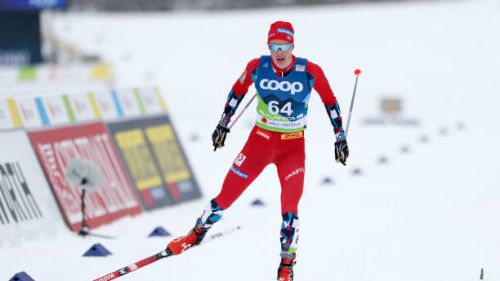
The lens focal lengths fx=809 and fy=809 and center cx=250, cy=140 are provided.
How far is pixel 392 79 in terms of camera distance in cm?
3638

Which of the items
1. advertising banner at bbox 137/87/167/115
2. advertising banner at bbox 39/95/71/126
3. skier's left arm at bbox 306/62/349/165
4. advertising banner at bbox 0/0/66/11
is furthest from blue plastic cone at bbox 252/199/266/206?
advertising banner at bbox 0/0/66/11

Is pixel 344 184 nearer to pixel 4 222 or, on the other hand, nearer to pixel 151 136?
pixel 151 136

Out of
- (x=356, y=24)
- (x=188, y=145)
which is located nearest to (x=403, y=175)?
(x=188, y=145)

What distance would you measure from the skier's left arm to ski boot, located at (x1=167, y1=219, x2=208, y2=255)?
1.44 metres

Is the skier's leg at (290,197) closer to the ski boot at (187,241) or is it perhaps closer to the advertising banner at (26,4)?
the ski boot at (187,241)

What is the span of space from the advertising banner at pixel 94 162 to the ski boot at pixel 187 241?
2615mm

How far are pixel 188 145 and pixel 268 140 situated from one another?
12733 mm

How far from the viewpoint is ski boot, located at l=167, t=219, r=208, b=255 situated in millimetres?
7301

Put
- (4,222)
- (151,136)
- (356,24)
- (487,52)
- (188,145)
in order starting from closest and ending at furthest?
(4,222) → (151,136) → (188,145) → (487,52) → (356,24)

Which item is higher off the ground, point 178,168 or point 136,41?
point 136,41

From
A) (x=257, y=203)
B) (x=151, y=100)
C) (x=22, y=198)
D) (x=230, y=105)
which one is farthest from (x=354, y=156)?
(x=230, y=105)

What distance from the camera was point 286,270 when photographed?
6.98 metres

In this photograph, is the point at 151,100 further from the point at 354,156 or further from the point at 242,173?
the point at 354,156

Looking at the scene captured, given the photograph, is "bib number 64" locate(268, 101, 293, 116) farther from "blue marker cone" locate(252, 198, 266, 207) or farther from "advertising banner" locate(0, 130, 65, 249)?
"blue marker cone" locate(252, 198, 266, 207)
